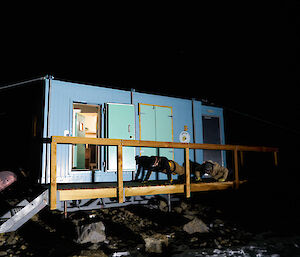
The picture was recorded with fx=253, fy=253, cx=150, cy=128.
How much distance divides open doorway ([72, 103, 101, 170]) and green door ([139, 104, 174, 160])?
1.49 meters

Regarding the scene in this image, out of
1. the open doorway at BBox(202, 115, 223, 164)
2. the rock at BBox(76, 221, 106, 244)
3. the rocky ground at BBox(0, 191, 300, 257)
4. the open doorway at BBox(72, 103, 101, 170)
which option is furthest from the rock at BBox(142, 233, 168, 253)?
the open doorway at BBox(202, 115, 223, 164)

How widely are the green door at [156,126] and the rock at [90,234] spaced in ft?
11.5

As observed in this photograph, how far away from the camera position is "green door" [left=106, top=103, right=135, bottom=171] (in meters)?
7.73

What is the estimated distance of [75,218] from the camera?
6.47 metres

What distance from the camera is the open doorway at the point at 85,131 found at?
809 centimetres

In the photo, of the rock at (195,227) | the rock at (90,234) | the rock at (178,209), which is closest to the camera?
the rock at (90,234)

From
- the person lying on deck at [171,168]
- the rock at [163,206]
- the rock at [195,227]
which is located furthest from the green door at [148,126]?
the rock at [195,227]

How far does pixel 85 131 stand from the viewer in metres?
11.6

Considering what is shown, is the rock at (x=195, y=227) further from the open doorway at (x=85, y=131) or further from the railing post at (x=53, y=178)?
the open doorway at (x=85, y=131)

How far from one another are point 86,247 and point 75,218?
6.07 ft

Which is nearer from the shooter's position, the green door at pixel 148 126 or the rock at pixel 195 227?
the rock at pixel 195 227

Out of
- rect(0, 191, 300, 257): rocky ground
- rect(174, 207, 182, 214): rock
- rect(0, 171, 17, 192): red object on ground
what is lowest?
rect(0, 191, 300, 257): rocky ground

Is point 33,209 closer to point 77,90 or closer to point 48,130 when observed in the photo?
point 48,130

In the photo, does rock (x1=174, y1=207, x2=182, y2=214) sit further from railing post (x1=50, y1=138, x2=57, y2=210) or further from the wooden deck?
railing post (x1=50, y1=138, x2=57, y2=210)
